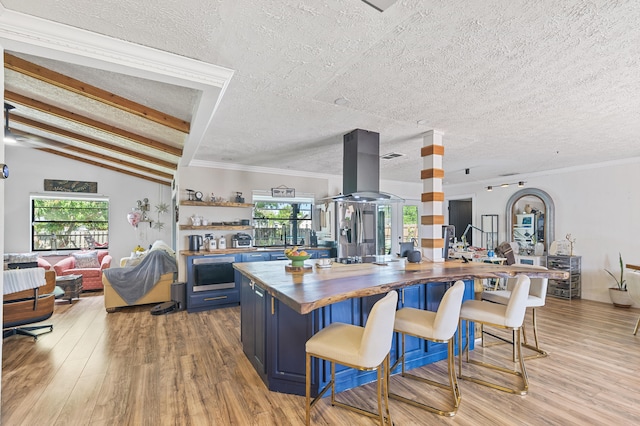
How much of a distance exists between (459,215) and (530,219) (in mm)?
2525

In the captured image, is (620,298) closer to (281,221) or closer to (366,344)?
(366,344)

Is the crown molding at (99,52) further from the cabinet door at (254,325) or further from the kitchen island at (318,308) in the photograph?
the cabinet door at (254,325)

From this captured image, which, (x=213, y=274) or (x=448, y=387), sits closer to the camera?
(x=448, y=387)

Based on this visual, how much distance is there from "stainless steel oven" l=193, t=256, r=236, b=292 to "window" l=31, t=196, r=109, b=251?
4.19 m

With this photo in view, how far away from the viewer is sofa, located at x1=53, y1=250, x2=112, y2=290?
20.1 feet

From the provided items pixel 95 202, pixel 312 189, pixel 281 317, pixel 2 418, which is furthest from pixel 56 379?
pixel 95 202

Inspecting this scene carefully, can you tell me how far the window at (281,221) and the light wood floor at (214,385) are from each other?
263 centimetres

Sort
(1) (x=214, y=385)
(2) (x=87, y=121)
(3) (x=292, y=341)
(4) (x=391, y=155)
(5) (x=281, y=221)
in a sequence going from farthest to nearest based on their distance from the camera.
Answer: (5) (x=281, y=221) → (4) (x=391, y=155) → (2) (x=87, y=121) → (1) (x=214, y=385) → (3) (x=292, y=341)

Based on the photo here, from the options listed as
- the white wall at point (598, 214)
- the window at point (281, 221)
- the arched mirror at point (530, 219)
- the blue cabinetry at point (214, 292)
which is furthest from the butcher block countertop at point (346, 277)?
the arched mirror at point (530, 219)

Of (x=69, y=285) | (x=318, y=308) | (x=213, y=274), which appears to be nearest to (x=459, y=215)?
(x=213, y=274)

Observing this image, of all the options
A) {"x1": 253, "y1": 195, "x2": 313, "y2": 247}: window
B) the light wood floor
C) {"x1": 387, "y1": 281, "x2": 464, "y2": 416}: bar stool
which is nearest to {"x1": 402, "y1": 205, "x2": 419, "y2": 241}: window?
{"x1": 253, "y1": 195, "x2": 313, "y2": 247}: window

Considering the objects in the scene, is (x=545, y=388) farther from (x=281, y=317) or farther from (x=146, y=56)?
(x=146, y=56)

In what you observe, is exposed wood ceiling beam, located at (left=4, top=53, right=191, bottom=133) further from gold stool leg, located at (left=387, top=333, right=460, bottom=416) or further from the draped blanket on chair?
gold stool leg, located at (left=387, top=333, right=460, bottom=416)

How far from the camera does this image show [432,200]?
350 cm
